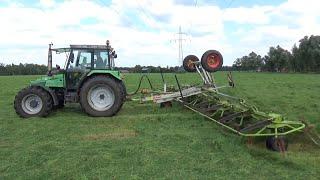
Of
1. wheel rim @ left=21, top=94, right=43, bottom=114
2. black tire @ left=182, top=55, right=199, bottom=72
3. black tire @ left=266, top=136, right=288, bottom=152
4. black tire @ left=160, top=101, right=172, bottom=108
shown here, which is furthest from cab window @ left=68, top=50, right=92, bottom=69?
black tire @ left=266, top=136, right=288, bottom=152

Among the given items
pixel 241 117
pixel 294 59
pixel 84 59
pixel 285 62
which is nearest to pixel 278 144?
pixel 241 117

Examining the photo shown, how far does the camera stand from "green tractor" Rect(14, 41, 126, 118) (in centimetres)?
1458

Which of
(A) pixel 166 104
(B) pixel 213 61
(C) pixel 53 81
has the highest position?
(B) pixel 213 61

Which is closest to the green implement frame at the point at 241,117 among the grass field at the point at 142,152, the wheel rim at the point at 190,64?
the grass field at the point at 142,152

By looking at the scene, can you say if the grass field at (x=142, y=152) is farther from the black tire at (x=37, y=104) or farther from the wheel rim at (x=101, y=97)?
the wheel rim at (x=101, y=97)

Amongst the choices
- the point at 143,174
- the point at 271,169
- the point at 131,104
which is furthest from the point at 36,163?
the point at 131,104

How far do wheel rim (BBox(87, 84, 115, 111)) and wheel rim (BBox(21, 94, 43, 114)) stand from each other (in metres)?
1.50

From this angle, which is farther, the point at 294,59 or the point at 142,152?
the point at 294,59

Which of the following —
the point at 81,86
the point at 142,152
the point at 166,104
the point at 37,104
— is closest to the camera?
the point at 142,152

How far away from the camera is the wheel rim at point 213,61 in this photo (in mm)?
15042

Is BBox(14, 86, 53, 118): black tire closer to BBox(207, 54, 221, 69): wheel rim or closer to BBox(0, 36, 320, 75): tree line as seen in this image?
BBox(207, 54, 221, 69): wheel rim

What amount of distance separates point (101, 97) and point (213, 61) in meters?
3.63

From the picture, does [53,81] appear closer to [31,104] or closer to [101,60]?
[31,104]

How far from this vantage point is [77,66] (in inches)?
596
